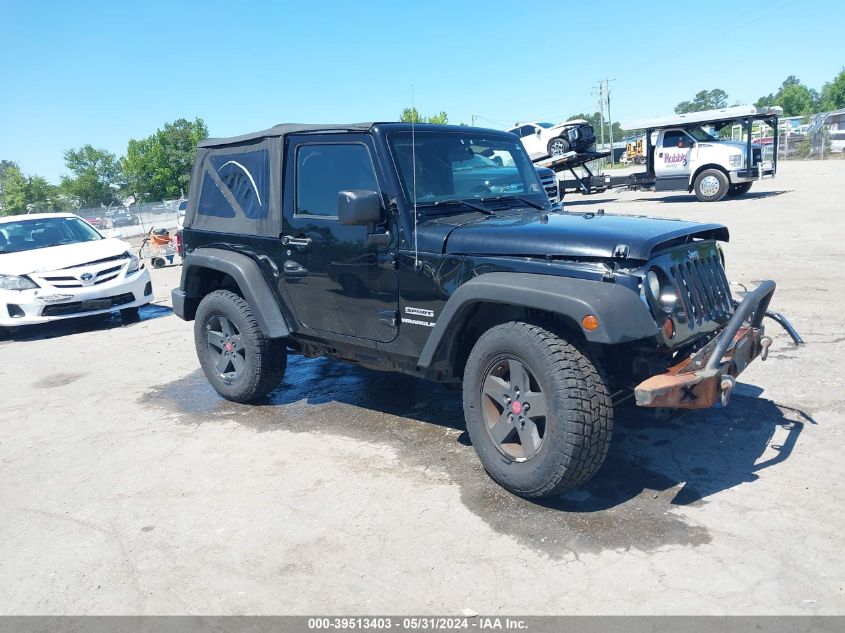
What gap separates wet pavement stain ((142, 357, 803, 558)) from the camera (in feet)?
11.3

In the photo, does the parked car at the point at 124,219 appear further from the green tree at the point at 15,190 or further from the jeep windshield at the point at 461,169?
the green tree at the point at 15,190

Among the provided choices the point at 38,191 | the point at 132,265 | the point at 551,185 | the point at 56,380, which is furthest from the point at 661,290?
the point at 38,191

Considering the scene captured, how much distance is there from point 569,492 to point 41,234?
905 cm

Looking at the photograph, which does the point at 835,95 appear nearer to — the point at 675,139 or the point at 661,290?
the point at 675,139

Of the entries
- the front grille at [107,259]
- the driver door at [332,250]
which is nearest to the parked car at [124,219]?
the front grille at [107,259]

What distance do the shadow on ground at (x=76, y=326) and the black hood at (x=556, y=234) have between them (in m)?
7.15

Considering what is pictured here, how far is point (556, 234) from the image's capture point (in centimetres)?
370

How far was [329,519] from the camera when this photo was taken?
3.73 meters

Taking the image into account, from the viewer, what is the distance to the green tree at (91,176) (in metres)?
94.6

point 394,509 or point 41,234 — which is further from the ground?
point 41,234

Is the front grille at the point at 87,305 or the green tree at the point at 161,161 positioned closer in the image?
the front grille at the point at 87,305

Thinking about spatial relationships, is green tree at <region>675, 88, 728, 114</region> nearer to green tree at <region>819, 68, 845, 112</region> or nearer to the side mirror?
green tree at <region>819, 68, 845, 112</region>
